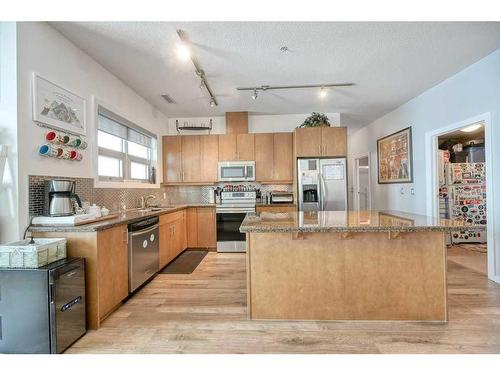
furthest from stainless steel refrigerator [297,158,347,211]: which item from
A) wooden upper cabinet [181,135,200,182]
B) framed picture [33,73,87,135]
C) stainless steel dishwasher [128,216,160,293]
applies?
framed picture [33,73,87,135]

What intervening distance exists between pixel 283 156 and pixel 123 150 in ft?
8.86

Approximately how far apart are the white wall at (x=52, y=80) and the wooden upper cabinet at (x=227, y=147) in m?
1.93

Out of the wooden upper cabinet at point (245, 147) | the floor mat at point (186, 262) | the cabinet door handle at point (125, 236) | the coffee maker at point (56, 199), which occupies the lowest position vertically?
the floor mat at point (186, 262)

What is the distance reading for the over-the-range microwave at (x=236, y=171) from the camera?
4.73 metres

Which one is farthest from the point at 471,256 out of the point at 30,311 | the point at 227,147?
the point at 30,311

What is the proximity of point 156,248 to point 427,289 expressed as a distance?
291cm

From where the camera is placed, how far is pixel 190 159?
4.89 metres

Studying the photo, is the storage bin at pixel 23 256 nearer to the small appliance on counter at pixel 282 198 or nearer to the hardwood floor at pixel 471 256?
the small appliance on counter at pixel 282 198

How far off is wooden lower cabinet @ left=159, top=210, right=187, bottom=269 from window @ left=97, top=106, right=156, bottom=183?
0.87 m

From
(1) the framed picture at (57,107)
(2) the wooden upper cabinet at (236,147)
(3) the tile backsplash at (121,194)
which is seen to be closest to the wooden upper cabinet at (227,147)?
(2) the wooden upper cabinet at (236,147)

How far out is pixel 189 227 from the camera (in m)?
4.63

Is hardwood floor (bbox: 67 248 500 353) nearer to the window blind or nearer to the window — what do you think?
the window
